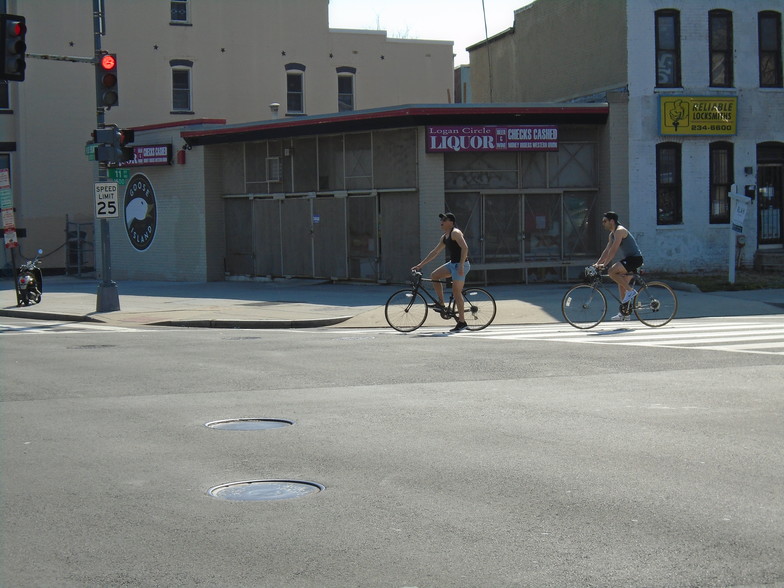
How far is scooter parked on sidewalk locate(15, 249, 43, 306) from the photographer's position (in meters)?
24.7

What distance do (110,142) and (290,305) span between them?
17.0ft

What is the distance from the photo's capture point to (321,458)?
8242 millimetres

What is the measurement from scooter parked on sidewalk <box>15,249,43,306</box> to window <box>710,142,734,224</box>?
56.6ft

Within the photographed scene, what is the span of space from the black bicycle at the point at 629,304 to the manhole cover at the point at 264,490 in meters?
11.4

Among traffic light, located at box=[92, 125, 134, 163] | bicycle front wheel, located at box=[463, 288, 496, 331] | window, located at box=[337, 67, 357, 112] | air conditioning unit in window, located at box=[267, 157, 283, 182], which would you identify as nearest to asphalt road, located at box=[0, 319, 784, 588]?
bicycle front wheel, located at box=[463, 288, 496, 331]

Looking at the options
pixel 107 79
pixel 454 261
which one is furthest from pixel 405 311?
pixel 107 79

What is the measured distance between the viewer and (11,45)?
16.6 metres

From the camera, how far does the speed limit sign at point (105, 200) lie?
2261cm

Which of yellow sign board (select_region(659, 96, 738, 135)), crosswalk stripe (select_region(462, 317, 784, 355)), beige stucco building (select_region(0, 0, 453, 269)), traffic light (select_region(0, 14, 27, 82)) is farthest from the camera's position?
beige stucco building (select_region(0, 0, 453, 269))

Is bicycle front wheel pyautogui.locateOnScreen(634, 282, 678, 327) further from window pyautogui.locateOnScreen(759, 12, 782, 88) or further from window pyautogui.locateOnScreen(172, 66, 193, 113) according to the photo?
window pyautogui.locateOnScreen(172, 66, 193, 113)

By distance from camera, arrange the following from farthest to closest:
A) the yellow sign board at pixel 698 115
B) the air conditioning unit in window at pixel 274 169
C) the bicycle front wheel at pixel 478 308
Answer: the air conditioning unit in window at pixel 274 169 → the yellow sign board at pixel 698 115 → the bicycle front wheel at pixel 478 308

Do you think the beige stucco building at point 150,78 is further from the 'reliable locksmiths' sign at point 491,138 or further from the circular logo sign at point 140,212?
the 'reliable locksmiths' sign at point 491,138

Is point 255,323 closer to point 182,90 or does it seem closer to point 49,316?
point 49,316

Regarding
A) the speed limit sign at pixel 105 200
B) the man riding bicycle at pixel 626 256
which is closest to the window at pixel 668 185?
the man riding bicycle at pixel 626 256
